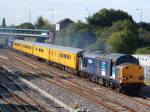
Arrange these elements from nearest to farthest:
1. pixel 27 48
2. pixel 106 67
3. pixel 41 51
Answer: pixel 106 67 → pixel 41 51 → pixel 27 48

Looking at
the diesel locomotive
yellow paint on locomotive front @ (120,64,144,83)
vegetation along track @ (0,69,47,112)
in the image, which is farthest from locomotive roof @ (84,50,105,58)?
vegetation along track @ (0,69,47,112)

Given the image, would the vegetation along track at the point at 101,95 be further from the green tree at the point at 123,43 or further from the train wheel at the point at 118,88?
the green tree at the point at 123,43

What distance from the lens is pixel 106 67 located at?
32.9 metres

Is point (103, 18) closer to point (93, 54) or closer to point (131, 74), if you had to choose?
point (93, 54)

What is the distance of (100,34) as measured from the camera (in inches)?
3568

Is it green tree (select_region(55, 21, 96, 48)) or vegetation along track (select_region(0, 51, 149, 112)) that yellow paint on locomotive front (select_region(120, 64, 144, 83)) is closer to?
vegetation along track (select_region(0, 51, 149, 112))

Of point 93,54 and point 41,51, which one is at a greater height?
point 93,54

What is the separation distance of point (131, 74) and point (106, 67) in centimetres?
286

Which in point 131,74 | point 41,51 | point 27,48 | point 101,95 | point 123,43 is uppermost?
point 123,43

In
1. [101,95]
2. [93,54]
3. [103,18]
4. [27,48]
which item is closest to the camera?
[101,95]

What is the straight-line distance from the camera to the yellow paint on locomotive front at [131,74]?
3023 centimetres

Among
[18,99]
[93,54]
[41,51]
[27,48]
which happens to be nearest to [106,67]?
[93,54]

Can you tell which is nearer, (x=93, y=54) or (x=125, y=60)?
(x=125, y=60)

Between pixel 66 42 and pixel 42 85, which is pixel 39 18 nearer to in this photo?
pixel 66 42
